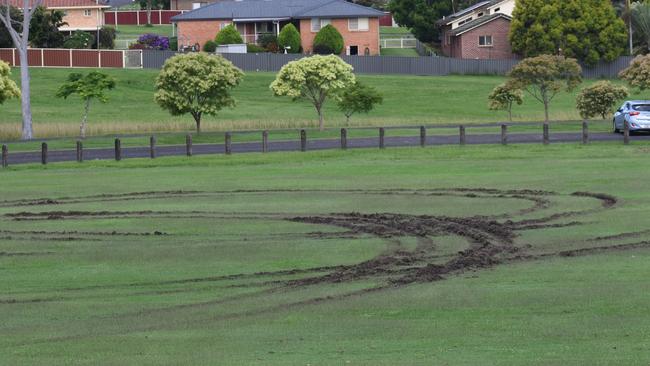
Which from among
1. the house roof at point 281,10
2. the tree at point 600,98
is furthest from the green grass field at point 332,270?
the house roof at point 281,10

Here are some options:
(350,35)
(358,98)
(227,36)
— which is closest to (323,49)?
(350,35)

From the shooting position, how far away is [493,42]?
341 ft

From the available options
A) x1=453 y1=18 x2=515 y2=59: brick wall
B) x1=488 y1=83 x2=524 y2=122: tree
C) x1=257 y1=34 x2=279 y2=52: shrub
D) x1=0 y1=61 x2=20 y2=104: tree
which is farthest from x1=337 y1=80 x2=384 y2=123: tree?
x1=257 y1=34 x2=279 y2=52: shrub

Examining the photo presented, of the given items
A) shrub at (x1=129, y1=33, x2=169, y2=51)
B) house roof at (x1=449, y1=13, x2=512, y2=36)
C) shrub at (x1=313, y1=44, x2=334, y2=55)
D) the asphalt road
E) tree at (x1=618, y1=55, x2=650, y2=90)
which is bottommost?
the asphalt road

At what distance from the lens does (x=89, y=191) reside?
115 feet

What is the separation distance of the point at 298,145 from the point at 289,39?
161 ft

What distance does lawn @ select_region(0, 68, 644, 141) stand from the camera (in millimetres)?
70500

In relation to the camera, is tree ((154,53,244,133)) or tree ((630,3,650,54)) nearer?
tree ((154,53,244,133))

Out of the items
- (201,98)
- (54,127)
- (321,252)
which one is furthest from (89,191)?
(54,127)

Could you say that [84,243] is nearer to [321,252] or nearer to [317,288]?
[321,252]

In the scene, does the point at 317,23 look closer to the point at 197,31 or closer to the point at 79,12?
the point at 197,31

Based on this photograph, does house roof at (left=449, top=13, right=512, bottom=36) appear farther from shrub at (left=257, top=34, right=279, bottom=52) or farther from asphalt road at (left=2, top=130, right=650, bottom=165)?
asphalt road at (left=2, top=130, right=650, bottom=165)

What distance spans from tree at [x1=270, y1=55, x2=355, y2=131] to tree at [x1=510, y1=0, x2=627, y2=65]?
3379 cm

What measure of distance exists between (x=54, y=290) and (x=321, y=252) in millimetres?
5057
